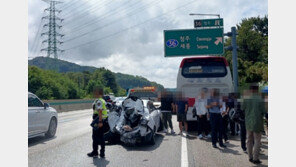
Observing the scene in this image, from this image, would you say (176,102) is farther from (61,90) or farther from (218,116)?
(61,90)

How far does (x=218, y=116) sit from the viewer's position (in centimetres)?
851

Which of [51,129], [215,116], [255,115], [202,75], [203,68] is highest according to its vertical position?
[203,68]

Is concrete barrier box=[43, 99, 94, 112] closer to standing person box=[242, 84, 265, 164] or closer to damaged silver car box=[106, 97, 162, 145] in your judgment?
damaged silver car box=[106, 97, 162, 145]

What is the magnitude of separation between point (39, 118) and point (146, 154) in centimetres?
422

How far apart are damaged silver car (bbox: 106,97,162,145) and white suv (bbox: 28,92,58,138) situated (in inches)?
95.3

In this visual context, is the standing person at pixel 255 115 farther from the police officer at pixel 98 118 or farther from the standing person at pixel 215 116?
the police officer at pixel 98 118

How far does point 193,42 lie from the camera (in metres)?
22.6

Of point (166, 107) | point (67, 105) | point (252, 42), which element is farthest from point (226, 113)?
point (252, 42)

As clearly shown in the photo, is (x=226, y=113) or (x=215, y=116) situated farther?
(x=226, y=113)

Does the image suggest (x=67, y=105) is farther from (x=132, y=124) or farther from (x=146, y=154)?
(x=146, y=154)

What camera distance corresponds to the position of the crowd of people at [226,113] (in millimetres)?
6359

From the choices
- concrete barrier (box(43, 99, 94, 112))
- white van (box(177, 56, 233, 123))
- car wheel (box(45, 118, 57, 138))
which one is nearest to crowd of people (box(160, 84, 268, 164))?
white van (box(177, 56, 233, 123))

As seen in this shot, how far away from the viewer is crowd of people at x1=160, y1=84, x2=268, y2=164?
6359 mm

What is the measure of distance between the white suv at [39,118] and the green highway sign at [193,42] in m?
13.5
